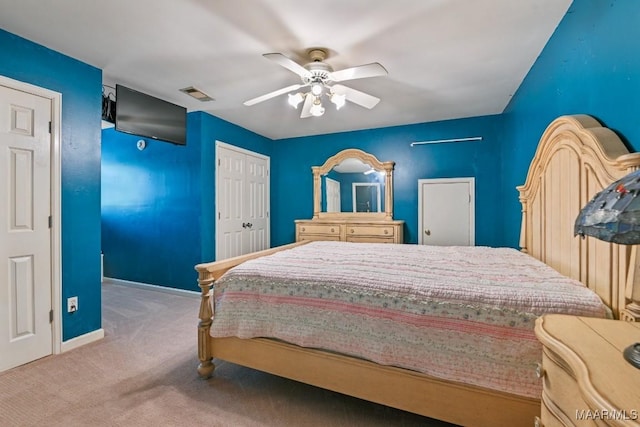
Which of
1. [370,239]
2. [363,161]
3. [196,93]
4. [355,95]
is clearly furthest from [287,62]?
[370,239]

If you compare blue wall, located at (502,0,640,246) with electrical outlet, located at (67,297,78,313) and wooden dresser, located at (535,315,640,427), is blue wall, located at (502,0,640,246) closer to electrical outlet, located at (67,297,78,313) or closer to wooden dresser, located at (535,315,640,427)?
wooden dresser, located at (535,315,640,427)

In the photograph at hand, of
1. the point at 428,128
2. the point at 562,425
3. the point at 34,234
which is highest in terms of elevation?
the point at 428,128

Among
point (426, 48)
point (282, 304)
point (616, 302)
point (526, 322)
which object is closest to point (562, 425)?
point (526, 322)

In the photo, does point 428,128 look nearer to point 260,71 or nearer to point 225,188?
point 260,71

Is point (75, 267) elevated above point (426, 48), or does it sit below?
below

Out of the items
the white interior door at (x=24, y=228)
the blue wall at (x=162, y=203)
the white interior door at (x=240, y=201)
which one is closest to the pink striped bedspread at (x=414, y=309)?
the white interior door at (x=24, y=228)

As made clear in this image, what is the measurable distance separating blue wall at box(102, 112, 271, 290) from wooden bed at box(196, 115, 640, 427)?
76.3 inches

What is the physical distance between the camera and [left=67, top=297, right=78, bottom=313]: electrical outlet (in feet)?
8.18

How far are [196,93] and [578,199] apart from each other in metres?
3.41

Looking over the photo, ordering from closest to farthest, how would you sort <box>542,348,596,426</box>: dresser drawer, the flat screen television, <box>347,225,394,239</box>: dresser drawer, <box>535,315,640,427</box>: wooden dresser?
<box>535,315,640,427</box>: wooden dresser → <box>542,348,596,426</box>: dresser drawer → the flat screen television → <box>347,225,394,239</box>: dresser drawer

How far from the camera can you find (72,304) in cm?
252

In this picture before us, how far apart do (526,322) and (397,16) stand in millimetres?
1903

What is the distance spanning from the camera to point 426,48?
234cm

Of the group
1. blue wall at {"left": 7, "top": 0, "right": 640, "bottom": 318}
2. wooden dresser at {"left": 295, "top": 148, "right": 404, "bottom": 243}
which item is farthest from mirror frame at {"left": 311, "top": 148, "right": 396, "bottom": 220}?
blue wall at {"left": 7, "top": 0, "right": 640, "bottom": 318}
